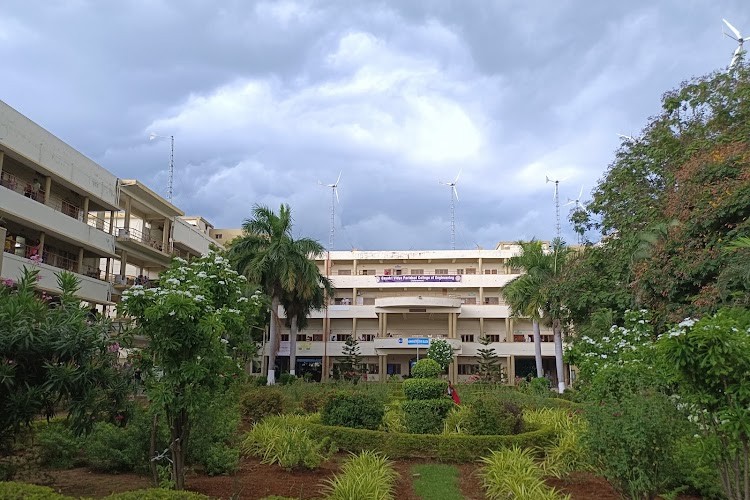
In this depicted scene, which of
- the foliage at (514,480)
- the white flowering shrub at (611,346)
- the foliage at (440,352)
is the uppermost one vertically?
the foliage at (440,352)

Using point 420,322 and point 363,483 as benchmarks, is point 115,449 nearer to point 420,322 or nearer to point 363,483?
point 363,483

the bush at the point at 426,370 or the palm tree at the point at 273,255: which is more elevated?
the palm tree at the point at 273,255

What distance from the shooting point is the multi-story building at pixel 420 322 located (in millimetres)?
51531

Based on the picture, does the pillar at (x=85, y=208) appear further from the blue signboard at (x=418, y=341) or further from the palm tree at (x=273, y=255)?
the blue signboard at (x=418, y=341)

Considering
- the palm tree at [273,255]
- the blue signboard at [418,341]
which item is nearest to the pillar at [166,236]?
the palm tree at [273,255]

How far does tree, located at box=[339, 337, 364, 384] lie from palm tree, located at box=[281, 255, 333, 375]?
21.9 feet

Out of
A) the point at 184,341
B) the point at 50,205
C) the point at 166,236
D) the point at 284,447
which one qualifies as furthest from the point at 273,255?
the point at 184,341

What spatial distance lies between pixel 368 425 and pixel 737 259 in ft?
29.3

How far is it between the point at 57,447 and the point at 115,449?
1078 mm

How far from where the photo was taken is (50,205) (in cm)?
2684

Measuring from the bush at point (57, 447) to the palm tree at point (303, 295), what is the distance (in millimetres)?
24569

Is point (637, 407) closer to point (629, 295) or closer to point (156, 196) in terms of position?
point (629, 295)

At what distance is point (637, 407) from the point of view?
23.9 feet

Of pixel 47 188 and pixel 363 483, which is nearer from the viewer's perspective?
pixel 363 483
